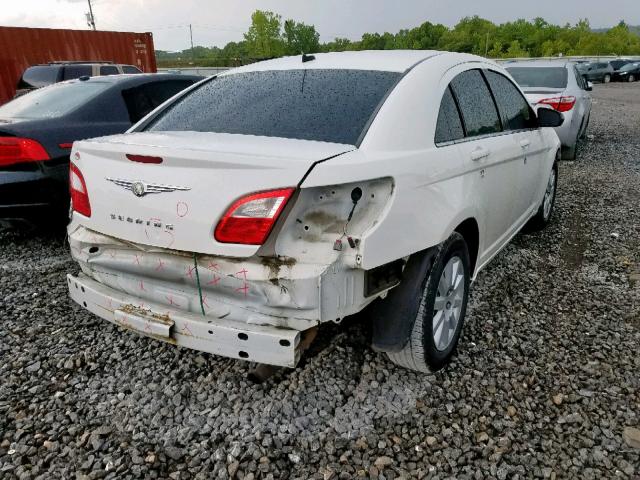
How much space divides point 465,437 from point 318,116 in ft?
5.40

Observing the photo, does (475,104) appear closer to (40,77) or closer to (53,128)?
(53,128)

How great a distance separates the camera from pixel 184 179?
2.00 m

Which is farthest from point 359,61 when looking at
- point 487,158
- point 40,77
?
point 40,77

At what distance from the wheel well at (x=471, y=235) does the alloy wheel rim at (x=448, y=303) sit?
206mm

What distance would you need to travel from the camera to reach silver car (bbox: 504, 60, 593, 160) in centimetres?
790

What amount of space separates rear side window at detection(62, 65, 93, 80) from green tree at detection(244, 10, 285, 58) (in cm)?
6228

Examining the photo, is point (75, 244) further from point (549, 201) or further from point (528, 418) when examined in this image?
point (549, 201)

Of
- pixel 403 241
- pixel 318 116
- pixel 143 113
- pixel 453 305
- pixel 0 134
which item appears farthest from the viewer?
pixel 143 113

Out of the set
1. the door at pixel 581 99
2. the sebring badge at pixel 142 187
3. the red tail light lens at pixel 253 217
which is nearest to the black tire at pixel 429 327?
the red tail light lens at pixel 253 217

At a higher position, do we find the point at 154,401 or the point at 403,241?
the point at 403,241

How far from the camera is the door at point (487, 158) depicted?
2779mm

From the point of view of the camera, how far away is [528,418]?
94.0 inches

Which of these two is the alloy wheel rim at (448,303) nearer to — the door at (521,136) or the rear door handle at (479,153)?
the rear door handle at (479,153)

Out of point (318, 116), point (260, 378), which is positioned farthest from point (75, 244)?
point (318, 116)
